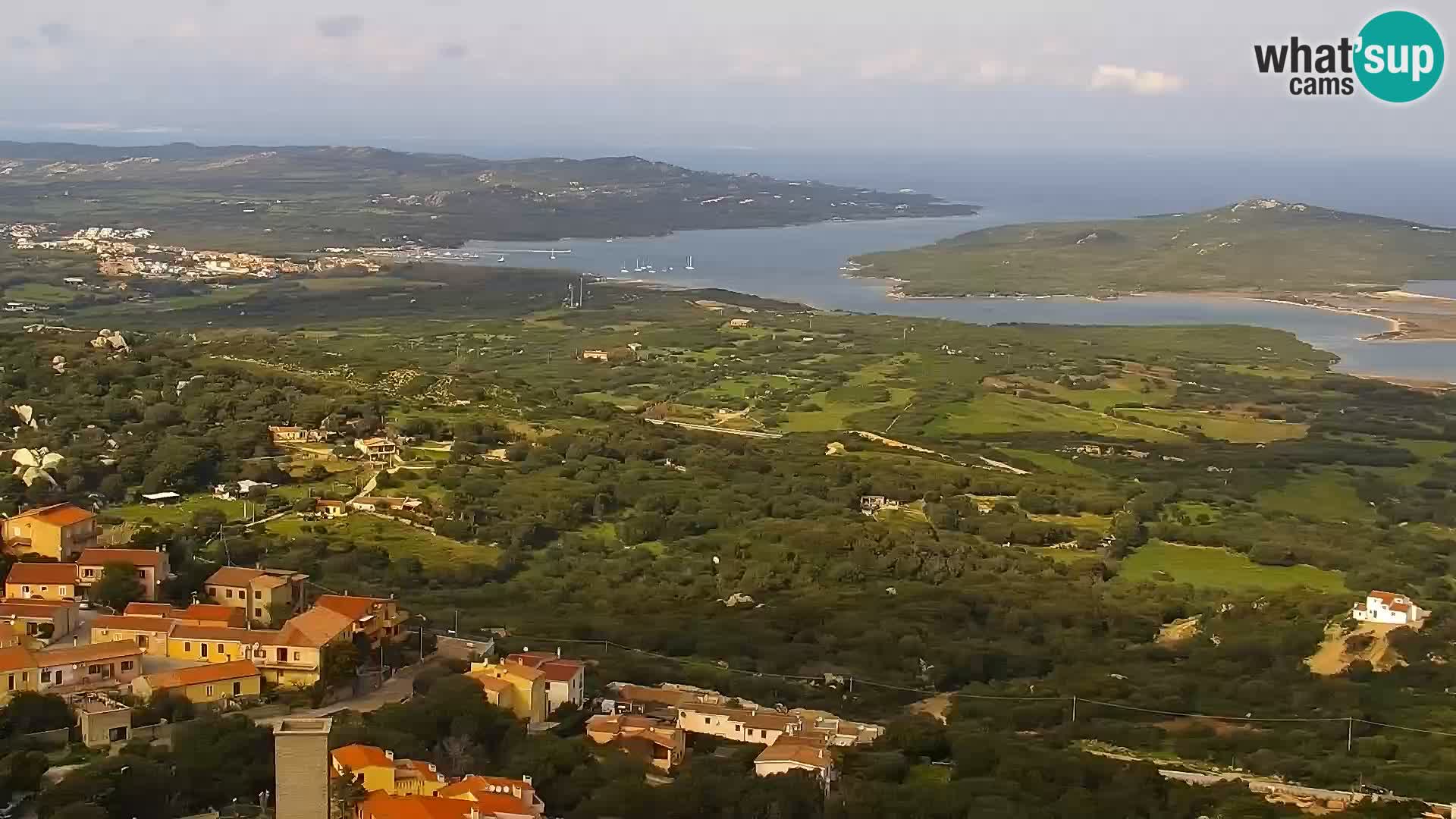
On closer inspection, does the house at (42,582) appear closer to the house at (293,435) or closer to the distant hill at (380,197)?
the house at (293,435)

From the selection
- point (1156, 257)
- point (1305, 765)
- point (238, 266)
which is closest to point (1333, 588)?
point (1305, 765)

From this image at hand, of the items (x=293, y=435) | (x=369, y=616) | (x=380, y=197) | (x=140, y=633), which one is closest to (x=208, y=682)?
(x=140, y=633)

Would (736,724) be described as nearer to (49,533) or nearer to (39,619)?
(39,619)

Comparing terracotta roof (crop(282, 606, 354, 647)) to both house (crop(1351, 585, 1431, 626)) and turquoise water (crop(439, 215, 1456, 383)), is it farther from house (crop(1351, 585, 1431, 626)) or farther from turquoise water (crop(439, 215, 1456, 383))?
turquoise water (crop(439, 215, 1456, 383))

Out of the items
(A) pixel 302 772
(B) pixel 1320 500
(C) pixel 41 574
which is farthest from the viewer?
(B) pixel 1320 500

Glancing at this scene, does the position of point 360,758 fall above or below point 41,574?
below

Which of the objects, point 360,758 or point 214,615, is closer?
point 360,758
